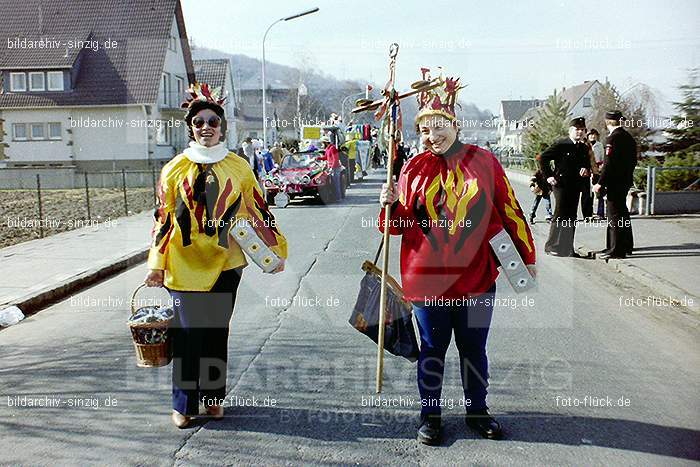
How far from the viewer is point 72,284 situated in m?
9.19

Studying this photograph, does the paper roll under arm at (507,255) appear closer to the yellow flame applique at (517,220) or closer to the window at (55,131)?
the yellow flame applique at (517,220)

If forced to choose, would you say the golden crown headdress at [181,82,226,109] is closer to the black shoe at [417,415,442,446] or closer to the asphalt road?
the asphalt road

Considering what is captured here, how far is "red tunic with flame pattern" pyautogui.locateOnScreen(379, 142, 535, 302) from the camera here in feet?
13.7

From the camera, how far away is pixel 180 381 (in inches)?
179

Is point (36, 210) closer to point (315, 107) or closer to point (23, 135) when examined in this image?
point (23, 135)

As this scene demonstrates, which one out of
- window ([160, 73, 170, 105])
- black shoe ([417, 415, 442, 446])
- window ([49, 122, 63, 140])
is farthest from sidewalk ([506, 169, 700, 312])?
window ([49, 122, 63, 140])

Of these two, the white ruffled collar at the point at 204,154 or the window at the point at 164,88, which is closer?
the white ruffled collar at the point at 204,154

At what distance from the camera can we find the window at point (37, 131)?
39.0 m

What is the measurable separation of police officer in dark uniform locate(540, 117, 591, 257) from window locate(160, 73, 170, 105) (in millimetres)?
32074

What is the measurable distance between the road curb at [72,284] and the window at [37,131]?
1219 inches

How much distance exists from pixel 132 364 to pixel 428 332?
112 inches

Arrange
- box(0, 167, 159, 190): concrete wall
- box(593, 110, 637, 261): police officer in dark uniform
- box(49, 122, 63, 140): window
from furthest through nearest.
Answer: box(49, 122, 63, 140): window < box(0, 167, 159, 190): concrete wall < box(593, 110, 637, 261): police officer in dark uniform

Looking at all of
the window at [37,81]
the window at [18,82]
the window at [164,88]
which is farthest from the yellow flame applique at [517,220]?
the window at [18,82]

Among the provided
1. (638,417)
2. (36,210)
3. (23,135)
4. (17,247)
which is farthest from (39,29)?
(638,417)
